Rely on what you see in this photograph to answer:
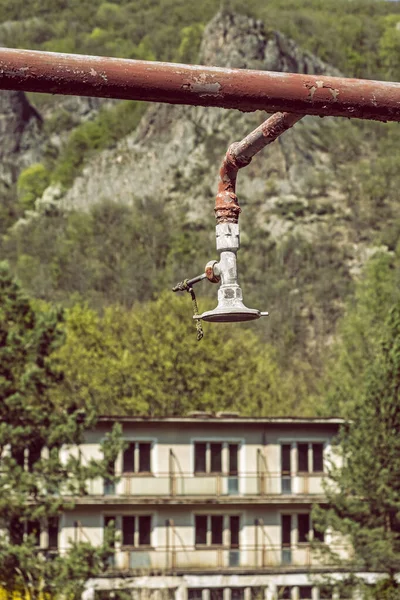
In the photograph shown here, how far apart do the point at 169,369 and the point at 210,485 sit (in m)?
25.4

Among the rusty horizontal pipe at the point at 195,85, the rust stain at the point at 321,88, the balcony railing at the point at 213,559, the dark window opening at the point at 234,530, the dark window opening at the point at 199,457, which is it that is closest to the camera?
the rusty horizontal pipe at the point at 195,85

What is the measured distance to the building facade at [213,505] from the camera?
61.8 m

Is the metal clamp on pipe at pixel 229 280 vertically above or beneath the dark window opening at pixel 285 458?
beneath

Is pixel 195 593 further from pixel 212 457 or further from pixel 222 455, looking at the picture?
pixel 222 455

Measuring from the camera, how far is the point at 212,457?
6425 cm

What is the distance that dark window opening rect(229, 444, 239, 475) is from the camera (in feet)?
212

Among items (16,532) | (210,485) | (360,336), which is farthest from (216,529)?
(360,336)

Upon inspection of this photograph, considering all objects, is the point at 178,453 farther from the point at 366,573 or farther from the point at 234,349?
the point at 234,349

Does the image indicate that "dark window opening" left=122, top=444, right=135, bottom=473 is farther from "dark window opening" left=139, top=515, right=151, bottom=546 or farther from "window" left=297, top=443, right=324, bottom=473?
"window" left=297, top=443, right=324, bottom=473

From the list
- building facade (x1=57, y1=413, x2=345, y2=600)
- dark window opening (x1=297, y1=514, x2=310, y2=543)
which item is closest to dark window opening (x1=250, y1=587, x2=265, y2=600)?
building facade (x1=57, y1=413, x2=345, y2=600)

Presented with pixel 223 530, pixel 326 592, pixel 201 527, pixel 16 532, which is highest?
pixel 201 527

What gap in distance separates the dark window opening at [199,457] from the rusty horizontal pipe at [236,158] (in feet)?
189

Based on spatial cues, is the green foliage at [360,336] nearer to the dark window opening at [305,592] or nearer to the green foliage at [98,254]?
the dark window opening at [305,592]

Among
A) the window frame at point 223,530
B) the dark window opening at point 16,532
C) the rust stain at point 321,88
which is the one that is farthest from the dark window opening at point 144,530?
the rust stain at point 321,88
